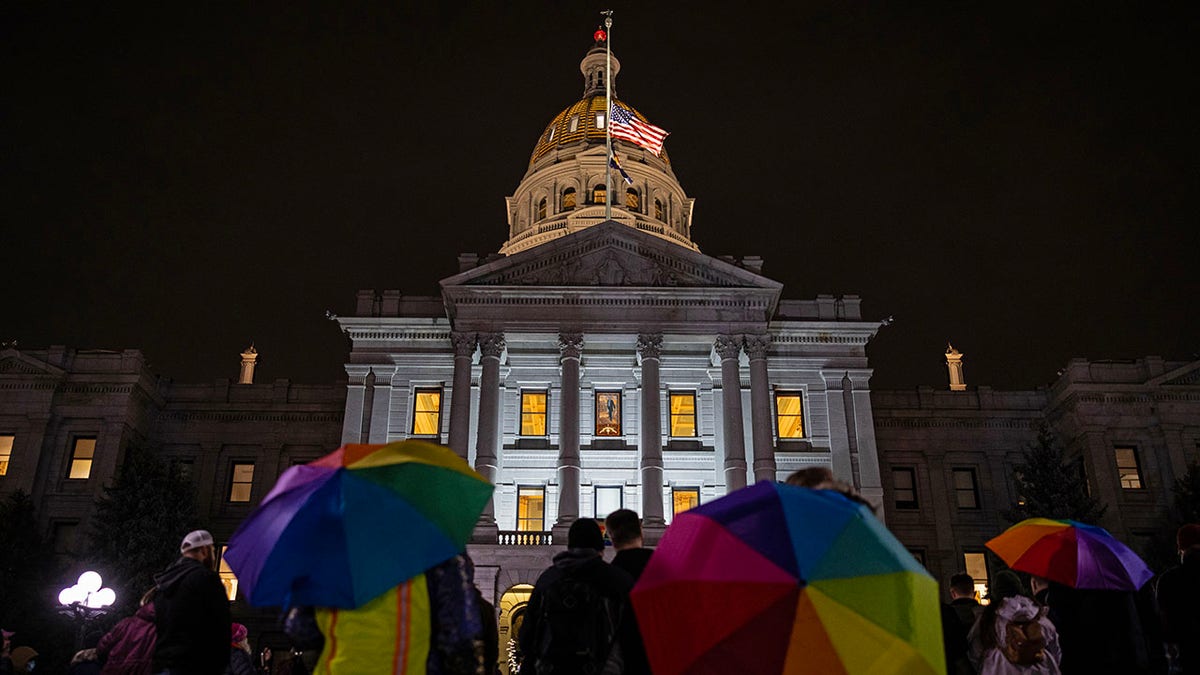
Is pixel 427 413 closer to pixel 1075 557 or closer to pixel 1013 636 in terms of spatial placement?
pixel 1075 557

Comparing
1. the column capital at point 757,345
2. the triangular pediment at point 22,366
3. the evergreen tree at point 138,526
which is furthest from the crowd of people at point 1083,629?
the triangular pediment at point 22,366

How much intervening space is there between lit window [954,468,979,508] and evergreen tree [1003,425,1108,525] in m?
3.57

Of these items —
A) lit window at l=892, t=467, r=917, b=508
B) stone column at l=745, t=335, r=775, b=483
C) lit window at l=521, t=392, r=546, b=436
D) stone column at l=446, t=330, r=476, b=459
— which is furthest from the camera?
lit window at l=892, t=467, r=917, b=508

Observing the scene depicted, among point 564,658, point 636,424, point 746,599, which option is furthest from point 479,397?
point 746,599

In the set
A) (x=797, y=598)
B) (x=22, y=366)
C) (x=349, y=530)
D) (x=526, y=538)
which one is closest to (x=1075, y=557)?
(x=797, y=598)

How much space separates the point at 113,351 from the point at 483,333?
17.4 meters

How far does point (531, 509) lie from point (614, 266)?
33.5 ft

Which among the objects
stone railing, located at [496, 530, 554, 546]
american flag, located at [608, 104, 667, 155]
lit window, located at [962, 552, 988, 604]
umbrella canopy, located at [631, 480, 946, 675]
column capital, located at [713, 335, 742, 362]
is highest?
american flag, located at [608, 104, 667, 155]

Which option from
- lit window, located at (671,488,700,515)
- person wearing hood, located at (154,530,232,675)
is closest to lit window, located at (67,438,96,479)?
lit window, located at (671,488,700,515)

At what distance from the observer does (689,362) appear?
38.7 meters

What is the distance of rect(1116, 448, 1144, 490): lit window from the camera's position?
130 feet

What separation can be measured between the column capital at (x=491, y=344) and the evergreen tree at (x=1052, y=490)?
21912mm

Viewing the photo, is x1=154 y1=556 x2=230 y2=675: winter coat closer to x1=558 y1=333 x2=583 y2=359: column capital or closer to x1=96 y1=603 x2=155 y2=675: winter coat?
Answer: x1=96 y1=603 x2=155 y2=675: winter coat

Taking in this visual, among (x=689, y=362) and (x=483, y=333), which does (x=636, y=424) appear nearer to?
(x=689, y=362)
